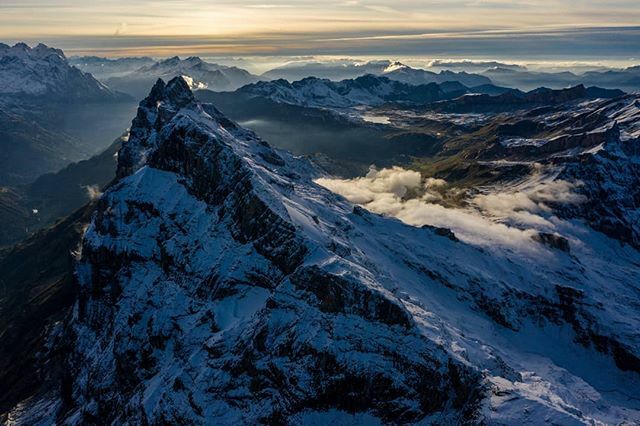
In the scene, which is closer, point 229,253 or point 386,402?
point 386,402

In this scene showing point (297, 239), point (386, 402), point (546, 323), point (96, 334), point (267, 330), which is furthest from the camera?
point (546, 323)

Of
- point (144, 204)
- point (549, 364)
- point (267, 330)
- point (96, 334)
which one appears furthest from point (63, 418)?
point (549, 364)

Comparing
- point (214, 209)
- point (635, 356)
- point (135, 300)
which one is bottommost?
point (635, 356)

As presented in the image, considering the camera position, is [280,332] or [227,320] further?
[227,320]

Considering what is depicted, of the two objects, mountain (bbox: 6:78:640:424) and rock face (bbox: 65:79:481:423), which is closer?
mountain (bbox: 6:78:640:424)

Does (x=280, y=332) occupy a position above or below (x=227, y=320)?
above

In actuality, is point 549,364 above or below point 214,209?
below

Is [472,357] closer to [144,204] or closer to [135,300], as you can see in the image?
[135,300]

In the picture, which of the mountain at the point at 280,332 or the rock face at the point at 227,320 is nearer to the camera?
the mountain at the point at 280,332
